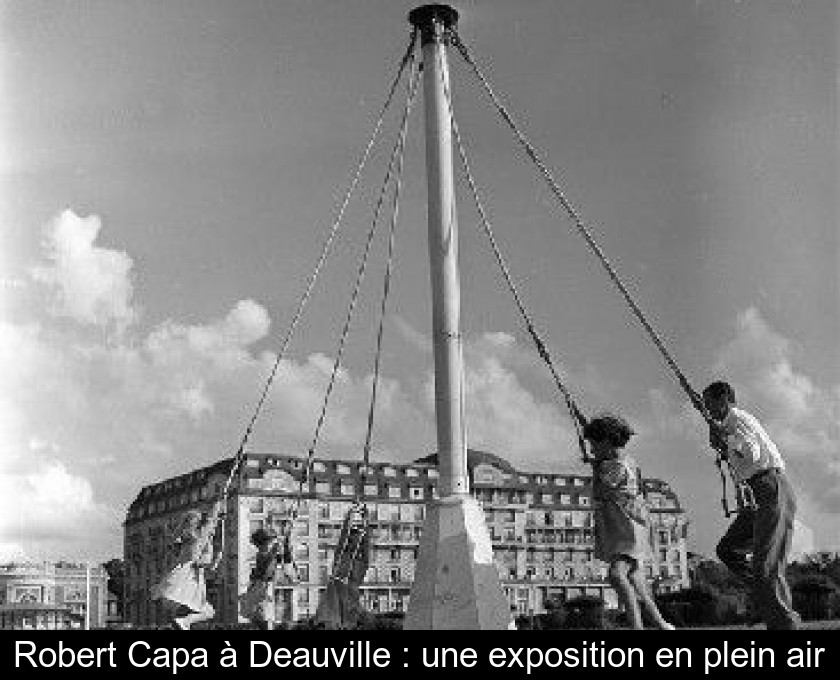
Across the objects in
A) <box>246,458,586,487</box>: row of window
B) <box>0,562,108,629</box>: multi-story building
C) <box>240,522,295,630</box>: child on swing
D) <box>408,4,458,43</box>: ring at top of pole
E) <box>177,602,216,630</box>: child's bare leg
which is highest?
<box>246,458,586,487</box>: row of window

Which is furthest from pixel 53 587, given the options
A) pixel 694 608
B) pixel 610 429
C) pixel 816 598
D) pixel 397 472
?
pixel 610 429

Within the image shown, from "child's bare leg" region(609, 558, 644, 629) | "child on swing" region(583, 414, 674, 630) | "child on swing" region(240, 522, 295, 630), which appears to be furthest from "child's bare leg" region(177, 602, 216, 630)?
"child's bare leg" region(609, 558, 644, 629)

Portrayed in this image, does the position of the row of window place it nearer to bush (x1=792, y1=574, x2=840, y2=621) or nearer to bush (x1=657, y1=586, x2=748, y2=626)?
bush (x1=657, y1=586, x2=748, y2=626)

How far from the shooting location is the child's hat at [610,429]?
9828mm

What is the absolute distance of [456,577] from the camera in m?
11.9

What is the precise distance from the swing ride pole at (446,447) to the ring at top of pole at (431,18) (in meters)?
0.01

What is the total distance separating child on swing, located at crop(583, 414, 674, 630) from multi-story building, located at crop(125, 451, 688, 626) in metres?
84.9

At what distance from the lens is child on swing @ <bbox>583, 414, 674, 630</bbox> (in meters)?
9.27

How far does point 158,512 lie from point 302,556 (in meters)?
20.4

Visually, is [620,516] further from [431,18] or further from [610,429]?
[431,18]

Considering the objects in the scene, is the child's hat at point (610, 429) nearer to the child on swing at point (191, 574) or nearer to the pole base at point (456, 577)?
the pole base at point (456, 577)

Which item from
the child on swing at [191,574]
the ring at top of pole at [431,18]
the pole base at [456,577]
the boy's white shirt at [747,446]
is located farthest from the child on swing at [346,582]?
the boy's white shirt at [747,446]

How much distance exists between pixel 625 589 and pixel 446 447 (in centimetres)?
410
